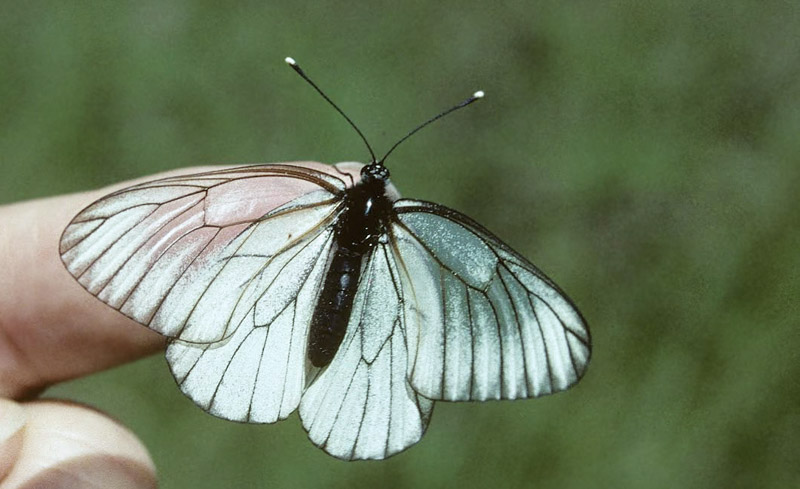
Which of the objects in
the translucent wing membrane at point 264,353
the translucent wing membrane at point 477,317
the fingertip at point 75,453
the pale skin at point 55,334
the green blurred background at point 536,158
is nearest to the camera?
the translucent wing membrane at point 477,317

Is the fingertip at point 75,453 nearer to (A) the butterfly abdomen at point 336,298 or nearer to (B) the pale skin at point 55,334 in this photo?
(B) the pale skin at point 55,334

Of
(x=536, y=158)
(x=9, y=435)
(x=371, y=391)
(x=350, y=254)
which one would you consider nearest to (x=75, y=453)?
(x=9, y=435)

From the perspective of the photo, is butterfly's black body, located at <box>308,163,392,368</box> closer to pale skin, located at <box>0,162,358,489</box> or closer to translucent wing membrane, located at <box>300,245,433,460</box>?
translucent wing membrane, located at <box>300,245,433,460</box>

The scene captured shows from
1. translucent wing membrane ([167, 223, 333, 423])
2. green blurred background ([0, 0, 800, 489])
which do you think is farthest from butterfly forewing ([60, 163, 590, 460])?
green blurred background ([0, 0, 800, 489])

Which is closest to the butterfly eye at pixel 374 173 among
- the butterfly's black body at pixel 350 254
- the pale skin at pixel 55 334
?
the butterfly's black body at pixel 350 254

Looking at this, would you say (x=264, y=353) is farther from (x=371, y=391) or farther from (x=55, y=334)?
(x=55, y=334)

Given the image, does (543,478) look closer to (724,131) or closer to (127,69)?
(724,131)
